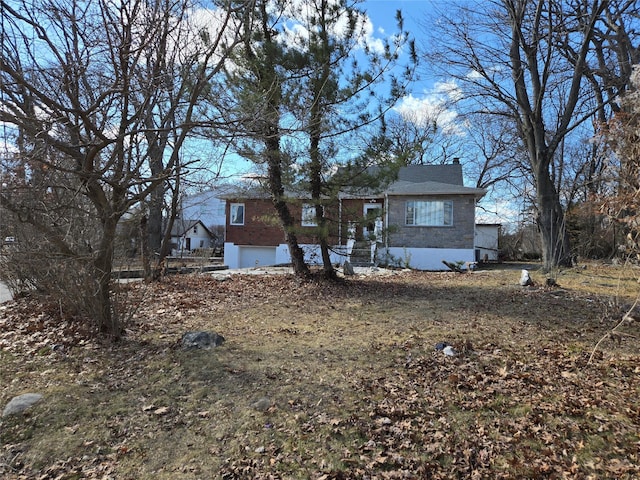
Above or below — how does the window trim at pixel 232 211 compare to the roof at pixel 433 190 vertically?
below

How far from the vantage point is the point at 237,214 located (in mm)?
20234

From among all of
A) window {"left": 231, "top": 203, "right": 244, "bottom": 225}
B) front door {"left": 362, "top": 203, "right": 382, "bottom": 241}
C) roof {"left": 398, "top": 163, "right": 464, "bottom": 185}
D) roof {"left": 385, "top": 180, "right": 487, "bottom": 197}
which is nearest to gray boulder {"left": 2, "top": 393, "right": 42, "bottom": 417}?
front door {"left": 362, "top": 203, "right": 382, "bottom": 241}

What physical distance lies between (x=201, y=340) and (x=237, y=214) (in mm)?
16097

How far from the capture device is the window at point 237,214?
20.2 m

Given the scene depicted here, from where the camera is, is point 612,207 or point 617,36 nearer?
point 612,207

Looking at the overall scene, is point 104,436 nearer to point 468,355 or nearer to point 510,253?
point 468,355

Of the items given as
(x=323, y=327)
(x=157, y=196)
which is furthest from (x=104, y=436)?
(x=157, y=196)

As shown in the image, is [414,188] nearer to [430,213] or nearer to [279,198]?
[430,213]

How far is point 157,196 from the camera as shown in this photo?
916 centimetres

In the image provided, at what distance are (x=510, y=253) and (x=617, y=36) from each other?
13126mm

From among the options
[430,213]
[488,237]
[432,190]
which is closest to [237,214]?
[430,213]

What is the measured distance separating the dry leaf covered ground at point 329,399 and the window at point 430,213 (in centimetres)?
1061

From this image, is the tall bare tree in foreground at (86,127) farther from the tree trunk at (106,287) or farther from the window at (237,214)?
the window at (237,214)

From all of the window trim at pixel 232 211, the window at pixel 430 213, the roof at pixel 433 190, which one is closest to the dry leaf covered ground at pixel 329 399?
the roof at pixel 433 190
